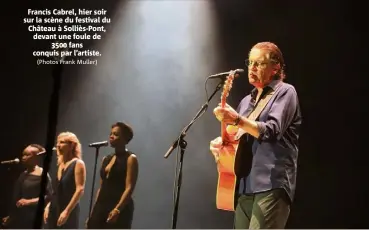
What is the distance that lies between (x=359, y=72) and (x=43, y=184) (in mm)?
1597

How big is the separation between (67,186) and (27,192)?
20cm

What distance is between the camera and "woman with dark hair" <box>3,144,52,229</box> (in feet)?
8.38

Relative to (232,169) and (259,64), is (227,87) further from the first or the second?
(232,169)

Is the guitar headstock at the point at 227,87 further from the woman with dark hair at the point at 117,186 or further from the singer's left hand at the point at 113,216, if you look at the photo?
the singer's left hand at the point at 113,216

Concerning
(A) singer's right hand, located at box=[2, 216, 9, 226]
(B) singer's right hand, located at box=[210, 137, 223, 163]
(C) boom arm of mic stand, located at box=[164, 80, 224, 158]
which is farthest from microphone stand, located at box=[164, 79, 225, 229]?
(A) singer's right hand, located at box=[2, 216, 9, 226]

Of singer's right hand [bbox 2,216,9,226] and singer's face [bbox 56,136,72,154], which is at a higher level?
singer's face [bbox 56,136,72,154]

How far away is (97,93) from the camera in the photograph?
2598 millimetres

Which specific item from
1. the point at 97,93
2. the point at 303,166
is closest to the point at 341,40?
the point at 303,166

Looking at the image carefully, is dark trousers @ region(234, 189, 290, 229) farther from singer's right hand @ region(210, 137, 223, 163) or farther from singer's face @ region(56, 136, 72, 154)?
singer's face @ region(56, 136, 72, 154)

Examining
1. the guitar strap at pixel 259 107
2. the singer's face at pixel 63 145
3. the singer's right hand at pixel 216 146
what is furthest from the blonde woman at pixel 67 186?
the guitar strap at pixel 259 107

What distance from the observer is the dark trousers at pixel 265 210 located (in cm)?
234

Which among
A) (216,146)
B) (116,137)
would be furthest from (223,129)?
(116,137)

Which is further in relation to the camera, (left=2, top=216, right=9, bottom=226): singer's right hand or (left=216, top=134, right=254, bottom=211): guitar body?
(left=2, top=216, right=9, bottom=226): singer's right hand

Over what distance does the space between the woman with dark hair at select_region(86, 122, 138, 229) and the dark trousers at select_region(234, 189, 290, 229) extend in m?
0.53
